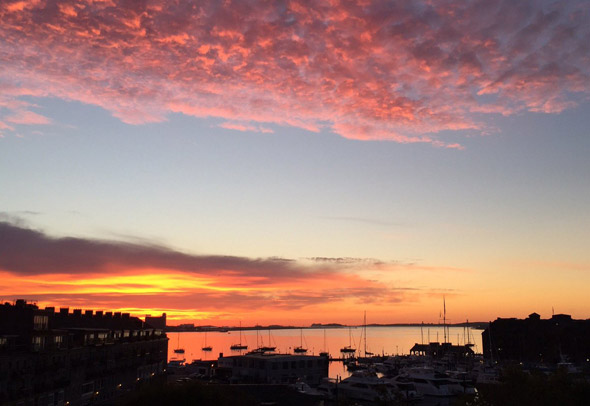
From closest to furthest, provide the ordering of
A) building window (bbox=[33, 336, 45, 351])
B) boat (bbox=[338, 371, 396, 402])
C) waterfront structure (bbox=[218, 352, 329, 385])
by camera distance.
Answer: building window (bbox=[33, 336, 45, 351]) → boat (bbox=[338, 371, 396, 402]) → waterfront structure (bbox=[218, 352, 329, 385])

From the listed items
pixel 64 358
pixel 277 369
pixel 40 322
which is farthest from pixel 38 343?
pixel 277 369

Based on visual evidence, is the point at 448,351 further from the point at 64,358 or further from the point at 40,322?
the point at 40,322

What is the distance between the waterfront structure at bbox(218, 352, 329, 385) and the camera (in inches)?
3917

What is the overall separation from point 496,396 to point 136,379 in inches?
2733

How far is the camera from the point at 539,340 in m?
156

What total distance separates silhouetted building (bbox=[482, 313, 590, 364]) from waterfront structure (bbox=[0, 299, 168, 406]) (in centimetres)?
10035

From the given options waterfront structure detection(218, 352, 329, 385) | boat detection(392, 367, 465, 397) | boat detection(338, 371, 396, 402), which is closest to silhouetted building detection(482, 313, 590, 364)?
boat detection(392, 367, 465, 397)

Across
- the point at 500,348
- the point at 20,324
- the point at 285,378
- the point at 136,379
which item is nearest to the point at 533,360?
the point at 500,348

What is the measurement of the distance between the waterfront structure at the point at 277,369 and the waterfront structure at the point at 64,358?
17100 millimetres

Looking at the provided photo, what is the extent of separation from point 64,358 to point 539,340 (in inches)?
5215

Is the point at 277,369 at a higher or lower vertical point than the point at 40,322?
lower

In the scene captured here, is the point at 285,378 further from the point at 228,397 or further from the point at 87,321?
the point at 228,397

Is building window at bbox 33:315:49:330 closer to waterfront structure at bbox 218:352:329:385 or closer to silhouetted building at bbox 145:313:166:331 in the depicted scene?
waterfront structure at bbox 218:352:329:385

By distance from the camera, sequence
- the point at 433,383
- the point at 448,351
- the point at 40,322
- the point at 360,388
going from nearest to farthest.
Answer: the point at 40,322 < the point at 360,388 < the point at 433,383 < the point at 448,351
